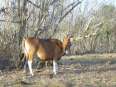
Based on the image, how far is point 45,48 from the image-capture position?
1478 centimetres

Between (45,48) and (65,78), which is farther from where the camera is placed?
(45,48)

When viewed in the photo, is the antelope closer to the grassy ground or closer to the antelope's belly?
the antelope's belly

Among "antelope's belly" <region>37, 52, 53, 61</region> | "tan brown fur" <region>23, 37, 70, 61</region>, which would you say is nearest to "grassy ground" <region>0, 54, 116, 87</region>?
"antelope's belly" <region>37, 52, 53, 61</region>

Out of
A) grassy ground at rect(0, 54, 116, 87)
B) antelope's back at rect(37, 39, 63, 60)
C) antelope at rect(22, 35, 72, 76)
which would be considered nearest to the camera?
grassy ground at rect(0, 54, 116, 87)

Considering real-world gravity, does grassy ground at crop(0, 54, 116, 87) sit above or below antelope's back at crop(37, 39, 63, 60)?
below

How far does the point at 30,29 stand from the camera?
1628cm

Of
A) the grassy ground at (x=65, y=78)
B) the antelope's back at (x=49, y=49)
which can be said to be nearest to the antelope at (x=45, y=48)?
the antelope's back at (x=49, y=49)

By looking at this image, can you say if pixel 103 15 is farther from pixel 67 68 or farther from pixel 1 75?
pixel 1 75

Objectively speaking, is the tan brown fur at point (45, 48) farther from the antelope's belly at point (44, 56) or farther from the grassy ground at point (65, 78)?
the grassy ground at point (65, 78)

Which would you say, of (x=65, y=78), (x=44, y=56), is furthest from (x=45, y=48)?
(x=65, y=78)

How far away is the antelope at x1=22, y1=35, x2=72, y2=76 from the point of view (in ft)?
48.1

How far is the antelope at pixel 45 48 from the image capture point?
577 inches

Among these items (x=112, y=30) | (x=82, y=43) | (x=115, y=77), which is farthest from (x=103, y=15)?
(x=115, y=77)

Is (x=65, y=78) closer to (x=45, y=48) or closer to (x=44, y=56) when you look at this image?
(x=44, y=56)
